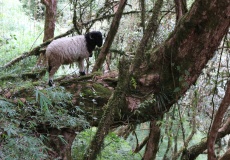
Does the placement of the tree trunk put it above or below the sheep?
above

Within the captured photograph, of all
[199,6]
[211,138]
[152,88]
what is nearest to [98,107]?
[152,88]

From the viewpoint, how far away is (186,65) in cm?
378

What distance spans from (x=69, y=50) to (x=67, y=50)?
0.18ft

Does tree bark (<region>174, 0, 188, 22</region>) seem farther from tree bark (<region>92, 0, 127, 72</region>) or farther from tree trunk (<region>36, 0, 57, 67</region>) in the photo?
tree trunk (<region>36, 0, 57, 67</region>)

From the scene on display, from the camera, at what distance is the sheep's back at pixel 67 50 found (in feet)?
15.4

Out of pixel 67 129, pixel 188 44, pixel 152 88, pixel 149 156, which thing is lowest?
pixel 149 156

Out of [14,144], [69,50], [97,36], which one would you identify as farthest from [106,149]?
[14,144]

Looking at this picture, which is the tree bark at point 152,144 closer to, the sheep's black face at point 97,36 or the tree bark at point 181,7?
the sheep's black face at point 97,36

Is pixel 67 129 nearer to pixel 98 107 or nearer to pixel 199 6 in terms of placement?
pixel 98 107

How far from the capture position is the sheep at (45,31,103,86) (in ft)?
15.4

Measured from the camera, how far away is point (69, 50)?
4.95m

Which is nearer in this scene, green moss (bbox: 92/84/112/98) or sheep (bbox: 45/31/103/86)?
green moss (bbox: 92/84/112/98)

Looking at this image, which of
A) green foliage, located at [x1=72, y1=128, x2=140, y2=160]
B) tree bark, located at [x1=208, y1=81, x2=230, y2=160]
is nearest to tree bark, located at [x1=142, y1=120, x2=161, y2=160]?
green foliage, located at [x1=72, y1=128, x2=140, y2=160]

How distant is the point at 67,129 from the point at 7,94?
0.85 m
